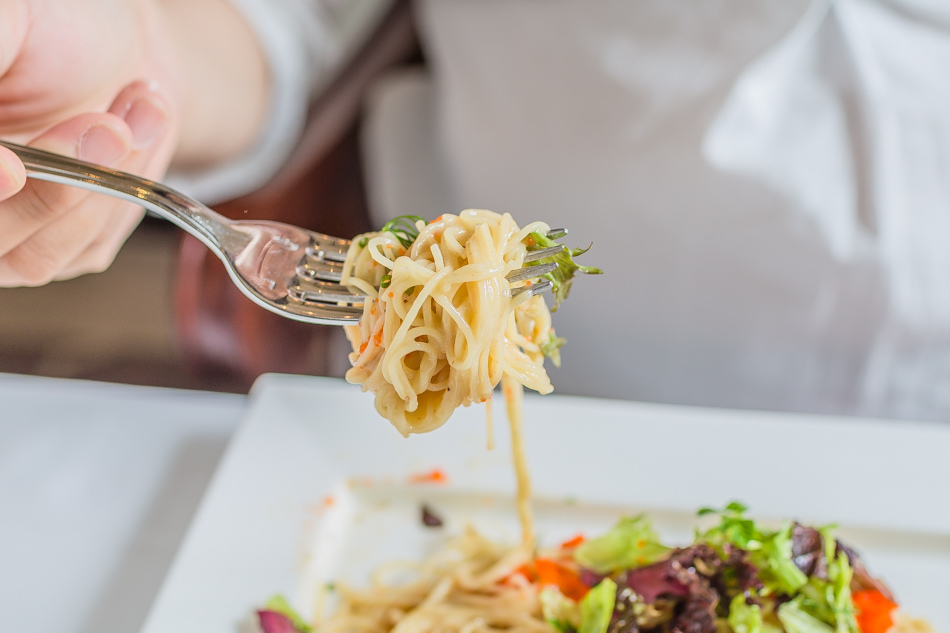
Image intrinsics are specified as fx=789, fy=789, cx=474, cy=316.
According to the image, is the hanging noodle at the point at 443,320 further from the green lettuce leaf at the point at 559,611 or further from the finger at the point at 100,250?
the finger at the point at 100,250

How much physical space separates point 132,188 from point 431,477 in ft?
2.92

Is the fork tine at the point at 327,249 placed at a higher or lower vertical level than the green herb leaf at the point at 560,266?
higher

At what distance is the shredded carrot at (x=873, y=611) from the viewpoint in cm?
143

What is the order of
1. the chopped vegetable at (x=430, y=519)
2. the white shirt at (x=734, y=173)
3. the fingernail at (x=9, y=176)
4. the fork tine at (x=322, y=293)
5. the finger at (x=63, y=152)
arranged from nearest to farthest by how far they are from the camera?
the fingernail at (x=9, y=176), the fork tine at (x=322, y=293), the finger at (x=63, y=152), the chopped vegetable at (x=430, y=519), the white shirt at (x=734, y=173)

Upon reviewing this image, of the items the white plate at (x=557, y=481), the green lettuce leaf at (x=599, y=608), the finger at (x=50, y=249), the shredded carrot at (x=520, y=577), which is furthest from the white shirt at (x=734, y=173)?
the finger at (x=50, y=249)

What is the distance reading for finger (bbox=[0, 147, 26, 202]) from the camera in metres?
1.04

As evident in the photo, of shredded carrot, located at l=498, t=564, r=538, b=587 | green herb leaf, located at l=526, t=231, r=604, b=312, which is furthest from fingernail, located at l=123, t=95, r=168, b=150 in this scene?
shredded carrot, located at l=498, t=564, r=538, b=587

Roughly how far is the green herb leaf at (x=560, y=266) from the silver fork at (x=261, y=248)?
0.02 meters

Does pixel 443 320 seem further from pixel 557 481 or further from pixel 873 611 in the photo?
pixel 873 611

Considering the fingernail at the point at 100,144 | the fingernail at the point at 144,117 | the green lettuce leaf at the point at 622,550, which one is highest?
the fingernail at the point at 144,117

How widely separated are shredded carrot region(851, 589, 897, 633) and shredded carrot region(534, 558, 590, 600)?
496 millimetres

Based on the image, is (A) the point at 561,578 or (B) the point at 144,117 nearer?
(B) the point at 144,117

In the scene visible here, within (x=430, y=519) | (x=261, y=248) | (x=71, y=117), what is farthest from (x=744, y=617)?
(x=71, y=117)

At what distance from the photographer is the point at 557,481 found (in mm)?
1715
